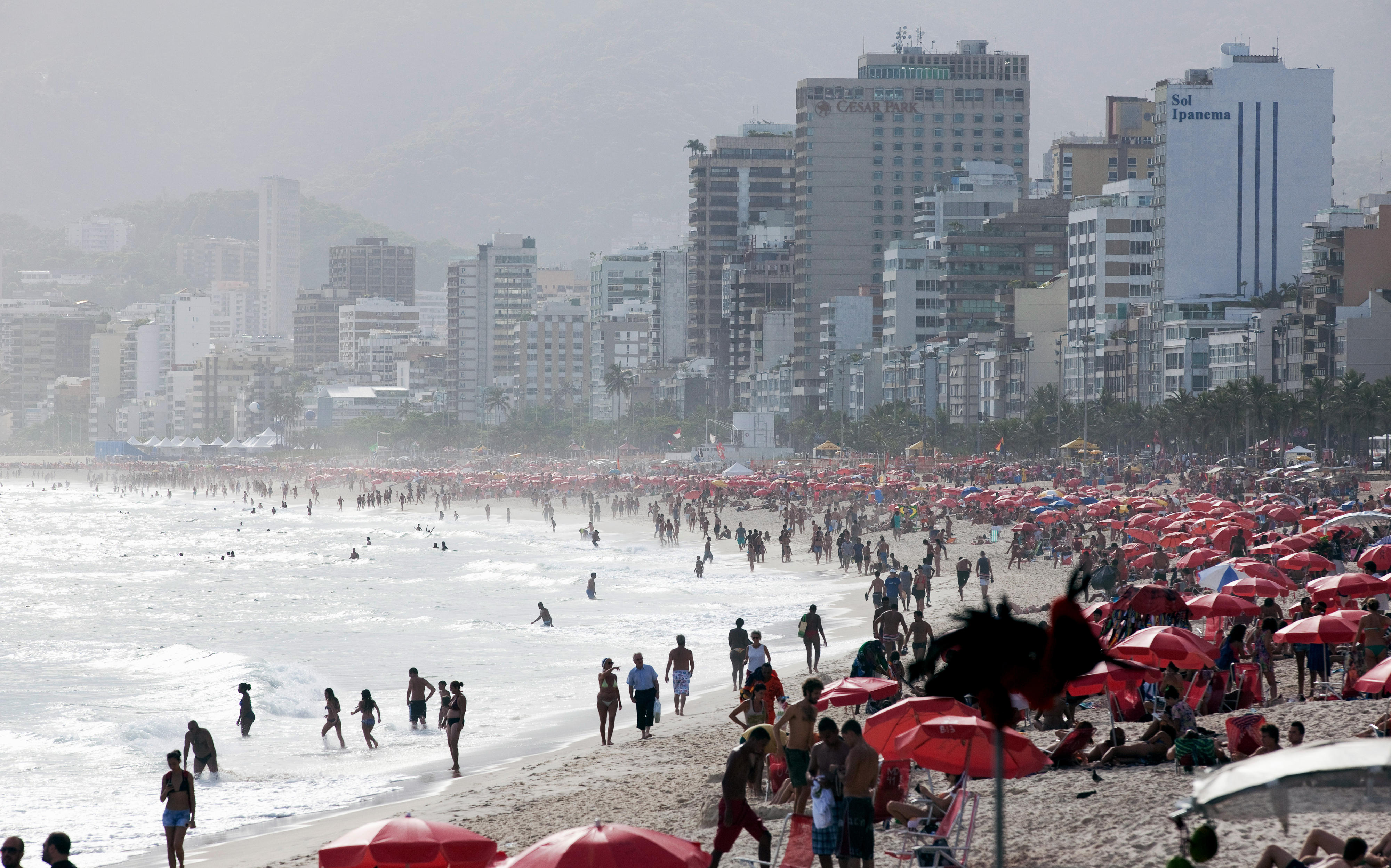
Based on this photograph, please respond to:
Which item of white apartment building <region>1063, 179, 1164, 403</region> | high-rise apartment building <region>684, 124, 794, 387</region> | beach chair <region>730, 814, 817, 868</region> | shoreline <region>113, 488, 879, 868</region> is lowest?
shoreline <region>113, 488, 879, 868</region>

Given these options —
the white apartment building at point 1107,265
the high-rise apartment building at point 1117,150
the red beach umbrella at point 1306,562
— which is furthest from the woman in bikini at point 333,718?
the high-rise apartment building at point 1117,150

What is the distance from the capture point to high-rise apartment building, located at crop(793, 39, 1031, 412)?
16125cm

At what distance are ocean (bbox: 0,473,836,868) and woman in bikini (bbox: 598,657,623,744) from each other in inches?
46.4

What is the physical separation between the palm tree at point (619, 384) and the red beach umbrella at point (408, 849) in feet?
498

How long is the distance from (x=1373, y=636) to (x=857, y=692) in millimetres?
5293

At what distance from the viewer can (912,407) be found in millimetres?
117188

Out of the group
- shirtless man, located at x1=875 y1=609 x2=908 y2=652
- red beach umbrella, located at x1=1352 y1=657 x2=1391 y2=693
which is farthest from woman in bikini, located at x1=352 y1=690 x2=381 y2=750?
red beach umbrella, located at x1=1352 y1=657 x2=1391 y2=693

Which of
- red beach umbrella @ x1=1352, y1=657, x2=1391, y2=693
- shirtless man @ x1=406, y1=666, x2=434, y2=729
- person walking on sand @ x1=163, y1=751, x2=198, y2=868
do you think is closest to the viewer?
red beach umbrella @ x1=1352, y1=657, x2=1391, y2=693

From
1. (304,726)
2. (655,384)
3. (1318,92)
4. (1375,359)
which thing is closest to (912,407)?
(1318,92)

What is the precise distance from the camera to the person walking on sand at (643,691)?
1847 centimetres

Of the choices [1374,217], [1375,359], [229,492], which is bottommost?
[229,492]

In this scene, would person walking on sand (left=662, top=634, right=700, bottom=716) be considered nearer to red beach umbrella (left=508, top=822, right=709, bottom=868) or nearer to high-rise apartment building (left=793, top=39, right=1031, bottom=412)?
red beach umbrella (left=508, top=822, right=709, bottom=868)

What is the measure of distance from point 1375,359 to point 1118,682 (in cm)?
7018

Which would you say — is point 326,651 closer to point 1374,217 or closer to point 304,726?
point 304,726
